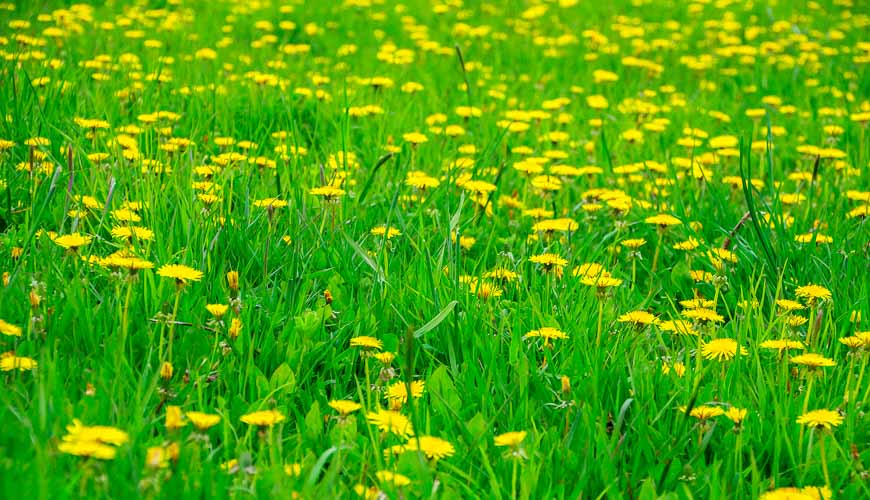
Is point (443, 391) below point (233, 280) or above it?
below

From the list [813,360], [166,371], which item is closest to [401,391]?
[166,371]

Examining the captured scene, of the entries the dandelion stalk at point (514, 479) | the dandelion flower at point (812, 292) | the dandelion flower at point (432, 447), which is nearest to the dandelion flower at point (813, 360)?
the dandelion flower at point (812, 292)

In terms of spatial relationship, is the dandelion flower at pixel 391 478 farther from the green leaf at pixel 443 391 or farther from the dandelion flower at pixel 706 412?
the dandelion flower at pixel 706 412

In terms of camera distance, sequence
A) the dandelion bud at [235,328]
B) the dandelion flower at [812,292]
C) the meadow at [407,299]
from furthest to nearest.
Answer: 1. the dandelion flower at [812,292]
2. the dandelion bud at [235,328]
3. the meadow at [407,299]

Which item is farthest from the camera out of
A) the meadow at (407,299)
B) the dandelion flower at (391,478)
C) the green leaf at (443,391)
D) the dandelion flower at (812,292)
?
the dandelion flower at (812,292)

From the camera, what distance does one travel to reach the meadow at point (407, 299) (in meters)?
1.69

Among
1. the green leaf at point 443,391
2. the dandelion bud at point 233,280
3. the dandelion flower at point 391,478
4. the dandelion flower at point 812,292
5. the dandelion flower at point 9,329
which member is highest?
the dandelion flower at point 9,329

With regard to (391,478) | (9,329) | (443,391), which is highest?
(9,329)

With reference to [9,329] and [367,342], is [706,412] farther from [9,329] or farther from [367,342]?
[9,329]

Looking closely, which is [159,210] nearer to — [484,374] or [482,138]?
[484,374]

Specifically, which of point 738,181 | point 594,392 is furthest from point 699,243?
point 594,392

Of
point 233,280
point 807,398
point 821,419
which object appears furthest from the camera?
point 233,280

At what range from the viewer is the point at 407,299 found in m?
2.34

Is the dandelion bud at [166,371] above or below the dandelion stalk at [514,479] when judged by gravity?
above
